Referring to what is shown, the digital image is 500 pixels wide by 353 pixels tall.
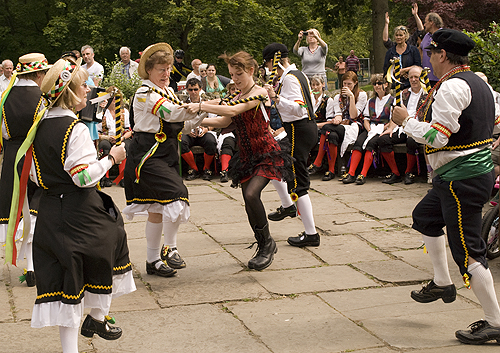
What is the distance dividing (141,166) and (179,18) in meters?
16.5

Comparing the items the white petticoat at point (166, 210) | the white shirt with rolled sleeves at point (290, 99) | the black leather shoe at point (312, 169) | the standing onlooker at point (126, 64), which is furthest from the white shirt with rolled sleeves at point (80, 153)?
the standing onlooker at point (126, 64)

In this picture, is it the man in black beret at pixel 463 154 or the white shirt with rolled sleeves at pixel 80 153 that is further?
the man in black beret at pixel 463 154

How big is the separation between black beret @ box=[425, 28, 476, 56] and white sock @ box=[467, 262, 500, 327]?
1346mm

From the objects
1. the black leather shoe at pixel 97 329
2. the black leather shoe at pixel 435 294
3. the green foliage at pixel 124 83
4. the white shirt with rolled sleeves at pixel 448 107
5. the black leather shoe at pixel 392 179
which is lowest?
the black leather shoe at pixel 392 179

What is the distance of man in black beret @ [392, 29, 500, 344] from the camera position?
3877mm

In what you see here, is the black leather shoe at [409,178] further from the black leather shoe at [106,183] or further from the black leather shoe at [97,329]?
the black leather shoe at [97,329]

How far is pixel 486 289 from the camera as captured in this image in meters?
3.90

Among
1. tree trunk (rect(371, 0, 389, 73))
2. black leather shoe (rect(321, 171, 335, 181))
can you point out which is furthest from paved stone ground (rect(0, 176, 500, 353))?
tree trunk (rect(371, 0, 389, 73))

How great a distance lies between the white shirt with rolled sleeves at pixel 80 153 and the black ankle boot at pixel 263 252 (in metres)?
2.24

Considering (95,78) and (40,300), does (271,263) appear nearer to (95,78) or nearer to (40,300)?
(40,300)

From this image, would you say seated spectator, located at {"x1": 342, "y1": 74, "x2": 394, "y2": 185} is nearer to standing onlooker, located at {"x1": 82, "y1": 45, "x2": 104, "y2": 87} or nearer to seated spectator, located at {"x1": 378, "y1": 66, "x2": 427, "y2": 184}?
seated spectator, located at {"x1": 378, "y1": 66, "x2": 427, "y2": 184}

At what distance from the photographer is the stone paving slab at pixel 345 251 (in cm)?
583

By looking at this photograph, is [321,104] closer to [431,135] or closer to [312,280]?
[312,280]

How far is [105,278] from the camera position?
3.61m
